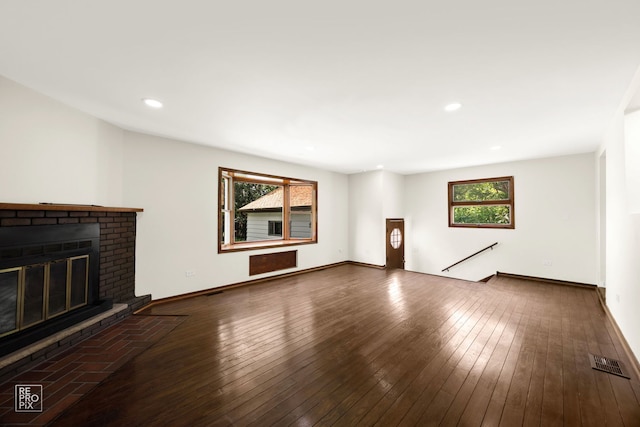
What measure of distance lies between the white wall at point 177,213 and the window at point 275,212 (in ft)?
2.10

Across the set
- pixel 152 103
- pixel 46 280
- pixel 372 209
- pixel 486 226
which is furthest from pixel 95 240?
pixel 486 226

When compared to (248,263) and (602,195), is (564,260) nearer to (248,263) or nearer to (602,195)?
(602,195)

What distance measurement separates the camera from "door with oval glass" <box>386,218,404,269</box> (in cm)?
677

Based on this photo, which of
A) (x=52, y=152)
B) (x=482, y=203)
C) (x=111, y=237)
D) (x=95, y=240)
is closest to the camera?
(x=52, y=152)

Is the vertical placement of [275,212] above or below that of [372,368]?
above

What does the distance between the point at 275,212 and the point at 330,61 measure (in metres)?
4.72

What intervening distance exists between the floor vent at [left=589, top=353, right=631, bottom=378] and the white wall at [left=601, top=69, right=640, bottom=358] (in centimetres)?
17

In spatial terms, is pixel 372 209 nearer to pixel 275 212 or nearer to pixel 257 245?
pixel 275 212

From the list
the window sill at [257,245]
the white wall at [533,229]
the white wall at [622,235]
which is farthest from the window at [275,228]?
the white wall at [622,235]

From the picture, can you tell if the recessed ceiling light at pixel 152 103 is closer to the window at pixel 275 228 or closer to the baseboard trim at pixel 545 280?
the window at pixel 275 228

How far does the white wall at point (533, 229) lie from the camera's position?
16.0 feet

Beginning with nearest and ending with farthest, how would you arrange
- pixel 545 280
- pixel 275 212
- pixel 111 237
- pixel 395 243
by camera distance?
pixel 111 237 < pixel 545 280 < pixel 275 212 < pixel 395 243

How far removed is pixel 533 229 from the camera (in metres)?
5.37

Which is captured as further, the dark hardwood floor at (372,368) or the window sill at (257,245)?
the window sill at (257,245)
